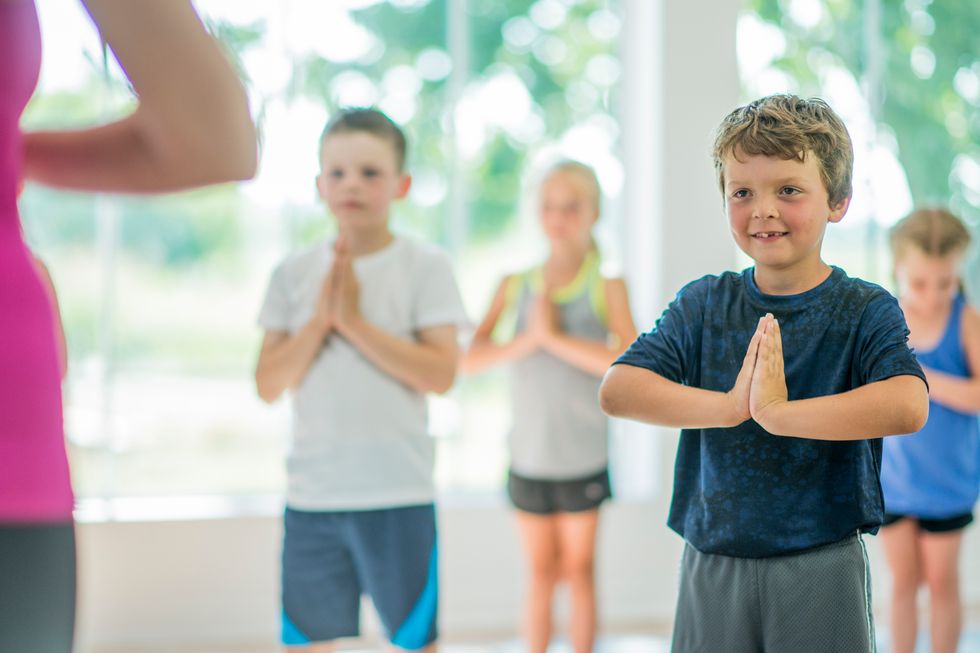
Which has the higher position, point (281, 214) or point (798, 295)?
point (281, 214)

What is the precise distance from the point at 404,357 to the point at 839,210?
1.09 m

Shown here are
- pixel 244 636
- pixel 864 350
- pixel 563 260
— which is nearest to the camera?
pixel 864 350

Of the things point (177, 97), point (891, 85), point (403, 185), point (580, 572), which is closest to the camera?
point (177, 97)

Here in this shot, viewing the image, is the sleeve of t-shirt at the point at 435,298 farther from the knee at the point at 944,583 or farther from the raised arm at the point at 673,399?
the knee at the point at 944,583

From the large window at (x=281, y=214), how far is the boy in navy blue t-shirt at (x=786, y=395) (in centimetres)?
205

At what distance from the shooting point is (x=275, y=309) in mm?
2191

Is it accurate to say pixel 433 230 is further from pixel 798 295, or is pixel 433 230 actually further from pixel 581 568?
pixel 798 295

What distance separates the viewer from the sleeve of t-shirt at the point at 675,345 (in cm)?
130

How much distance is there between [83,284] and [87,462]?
2.08 ft

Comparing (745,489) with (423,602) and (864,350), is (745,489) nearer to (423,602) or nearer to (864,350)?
(864,350)

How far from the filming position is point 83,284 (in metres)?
3.37

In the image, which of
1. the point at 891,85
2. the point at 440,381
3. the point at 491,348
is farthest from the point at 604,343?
the point at 891,85

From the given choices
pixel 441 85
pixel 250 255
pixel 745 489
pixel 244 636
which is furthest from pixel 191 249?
pixel 745 489

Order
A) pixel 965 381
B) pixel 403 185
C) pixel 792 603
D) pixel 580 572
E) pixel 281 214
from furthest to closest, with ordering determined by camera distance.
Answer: pixel 281 214 → pixel 580 572 → pixel 965 381 → pixel 403 185 → pixel 792 603
